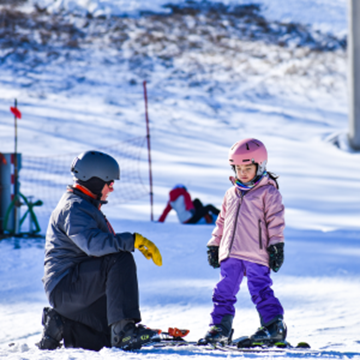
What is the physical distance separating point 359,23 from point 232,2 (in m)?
14.7

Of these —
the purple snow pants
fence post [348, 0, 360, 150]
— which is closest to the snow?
the purple snow pants

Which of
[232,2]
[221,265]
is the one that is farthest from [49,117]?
[221,265]

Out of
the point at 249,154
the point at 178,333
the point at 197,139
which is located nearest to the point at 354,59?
the point at 197,139

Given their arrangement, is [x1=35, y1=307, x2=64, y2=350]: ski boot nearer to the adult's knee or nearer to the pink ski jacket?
the adult's knee

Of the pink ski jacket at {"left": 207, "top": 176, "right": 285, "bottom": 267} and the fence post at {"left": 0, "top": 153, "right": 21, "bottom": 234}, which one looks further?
the fence post at {"left": 0, "top": 153, "right": 21, "bottom": 234}

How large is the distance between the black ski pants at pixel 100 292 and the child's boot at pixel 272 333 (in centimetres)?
73

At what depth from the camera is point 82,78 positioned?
21906 millimetres

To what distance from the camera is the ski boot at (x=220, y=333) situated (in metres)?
2.98

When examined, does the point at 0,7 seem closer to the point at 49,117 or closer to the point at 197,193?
the point at 49,117

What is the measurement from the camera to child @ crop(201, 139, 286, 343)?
3.04m

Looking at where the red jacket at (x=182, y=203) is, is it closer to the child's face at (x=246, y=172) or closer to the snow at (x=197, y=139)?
the snow at (x=197, y=139)

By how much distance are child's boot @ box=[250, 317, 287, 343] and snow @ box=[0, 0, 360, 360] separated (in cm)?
26

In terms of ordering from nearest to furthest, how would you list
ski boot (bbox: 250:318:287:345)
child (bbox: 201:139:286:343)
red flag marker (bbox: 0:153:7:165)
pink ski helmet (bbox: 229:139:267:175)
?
ski boot (bbox: 250:318:287:345)
child (bbox: 201:139:286:343)
pink ski helmet (bbox: 229:139:267:175)
red flag marker (bbox: 0:153:7:165)

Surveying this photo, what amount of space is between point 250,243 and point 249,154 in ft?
1.84
